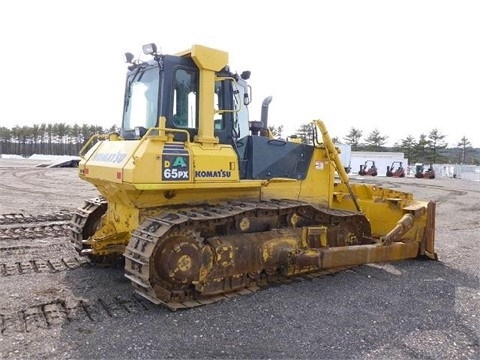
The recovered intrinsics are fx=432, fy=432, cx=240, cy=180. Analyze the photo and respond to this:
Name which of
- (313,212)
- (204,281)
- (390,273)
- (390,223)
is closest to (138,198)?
(204,281)

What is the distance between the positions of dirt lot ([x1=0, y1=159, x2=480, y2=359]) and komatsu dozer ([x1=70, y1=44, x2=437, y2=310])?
369 millimetres

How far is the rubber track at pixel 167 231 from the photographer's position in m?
4.91

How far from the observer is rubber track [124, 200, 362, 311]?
4.91m

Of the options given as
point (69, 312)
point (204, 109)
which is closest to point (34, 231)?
point (69, 312)

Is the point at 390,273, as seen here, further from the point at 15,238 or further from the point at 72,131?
the point at 72,131

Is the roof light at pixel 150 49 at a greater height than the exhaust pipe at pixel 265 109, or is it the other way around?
the roof light at pixel 150 49

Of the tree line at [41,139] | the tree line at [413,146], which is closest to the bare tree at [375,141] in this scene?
the tree line at [413,146]

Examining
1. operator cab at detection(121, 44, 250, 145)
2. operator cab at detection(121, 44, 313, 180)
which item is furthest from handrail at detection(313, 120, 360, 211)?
operator cab at detection(121, 44, 250, 145)

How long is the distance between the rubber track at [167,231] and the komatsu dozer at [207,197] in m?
0.02

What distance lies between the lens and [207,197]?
6.02 meters

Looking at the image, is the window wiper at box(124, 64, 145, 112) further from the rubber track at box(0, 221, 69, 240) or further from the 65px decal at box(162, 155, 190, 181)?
the rubber track at box(0, 221, 69, 240)

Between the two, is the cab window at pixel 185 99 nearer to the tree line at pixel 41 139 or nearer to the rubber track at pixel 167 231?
the rubber track at pixel 167 231

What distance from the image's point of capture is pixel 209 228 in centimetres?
554

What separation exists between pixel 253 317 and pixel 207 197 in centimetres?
182
